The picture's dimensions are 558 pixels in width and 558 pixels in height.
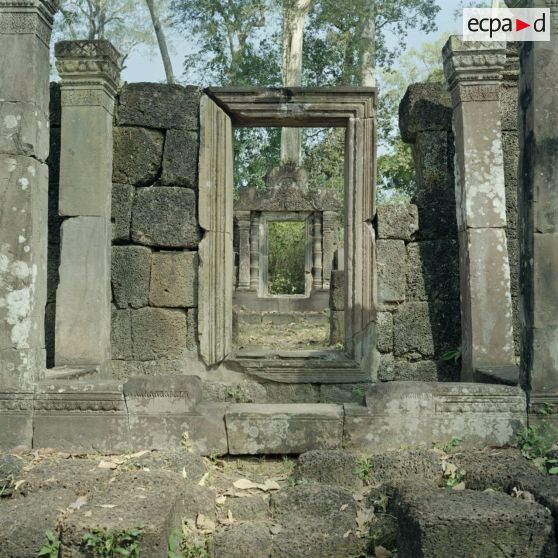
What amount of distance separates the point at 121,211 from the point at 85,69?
1.30m

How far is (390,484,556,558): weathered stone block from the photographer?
2.78 meters

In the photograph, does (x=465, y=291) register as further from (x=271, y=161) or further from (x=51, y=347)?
(x=271, y=161)

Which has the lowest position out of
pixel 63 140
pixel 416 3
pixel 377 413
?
pixel 377 413

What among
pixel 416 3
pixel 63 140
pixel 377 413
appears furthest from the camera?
pixel 416 3

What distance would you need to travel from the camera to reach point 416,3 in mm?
19094

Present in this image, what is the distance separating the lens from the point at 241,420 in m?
4.37

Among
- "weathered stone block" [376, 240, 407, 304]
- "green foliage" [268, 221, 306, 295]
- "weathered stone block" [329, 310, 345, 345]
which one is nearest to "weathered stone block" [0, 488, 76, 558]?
"weathered stone block" [376, 240, 407, 304]

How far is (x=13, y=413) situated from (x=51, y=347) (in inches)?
74.6

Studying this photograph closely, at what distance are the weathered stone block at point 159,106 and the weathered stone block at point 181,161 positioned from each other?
0.11 m

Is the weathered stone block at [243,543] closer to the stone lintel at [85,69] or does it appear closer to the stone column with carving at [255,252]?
the stone lintel at [85,69]

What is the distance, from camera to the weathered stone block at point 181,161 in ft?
20.6

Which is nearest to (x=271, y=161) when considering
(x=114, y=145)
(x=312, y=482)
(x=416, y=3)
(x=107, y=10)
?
(x=416, y=3)

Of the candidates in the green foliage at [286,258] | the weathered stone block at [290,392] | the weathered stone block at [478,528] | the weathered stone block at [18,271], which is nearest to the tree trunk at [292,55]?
the green foliage at [286,258]

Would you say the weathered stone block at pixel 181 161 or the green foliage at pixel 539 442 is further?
the weathered stone block at pixel 181 161
